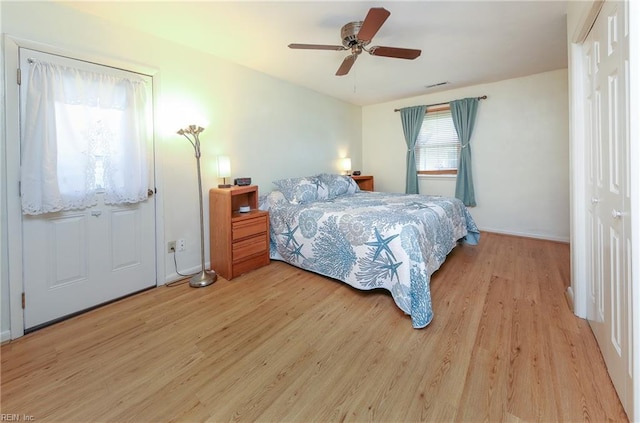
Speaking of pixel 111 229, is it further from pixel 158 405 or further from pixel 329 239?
pixel 329 239

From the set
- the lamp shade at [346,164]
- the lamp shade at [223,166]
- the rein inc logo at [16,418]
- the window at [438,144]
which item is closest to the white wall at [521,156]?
the window at [438,144]

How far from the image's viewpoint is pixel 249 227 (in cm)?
288

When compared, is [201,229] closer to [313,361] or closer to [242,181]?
[242,181]

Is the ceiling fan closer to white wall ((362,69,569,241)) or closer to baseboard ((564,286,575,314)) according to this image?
baseboard ((564,286,575,314))

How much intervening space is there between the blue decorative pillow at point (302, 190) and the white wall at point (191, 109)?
42 centimetres

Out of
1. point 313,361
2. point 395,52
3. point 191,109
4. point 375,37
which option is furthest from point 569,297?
point 191,109

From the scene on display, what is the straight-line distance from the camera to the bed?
6.66ft

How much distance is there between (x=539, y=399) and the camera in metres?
1.27

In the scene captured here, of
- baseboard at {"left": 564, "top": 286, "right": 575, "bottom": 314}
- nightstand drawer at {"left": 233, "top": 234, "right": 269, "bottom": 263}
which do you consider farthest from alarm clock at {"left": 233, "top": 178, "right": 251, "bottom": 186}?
baseboard at {"left": 564, "top": 286, "right": 575, "bottom": 314}

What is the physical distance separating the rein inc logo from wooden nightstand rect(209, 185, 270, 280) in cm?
157

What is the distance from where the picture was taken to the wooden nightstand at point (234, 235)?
8.91 feet

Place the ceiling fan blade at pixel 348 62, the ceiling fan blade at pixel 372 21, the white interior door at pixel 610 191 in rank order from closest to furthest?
the white interior door at pixel 610 191
the ceiling fan blade at pixel 372 21
the ceiling fan blade at pixel 348 62

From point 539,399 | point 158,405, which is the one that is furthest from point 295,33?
point 539,399

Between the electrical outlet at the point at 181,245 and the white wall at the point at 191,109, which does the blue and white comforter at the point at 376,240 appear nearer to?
the white wall at the point at 191,109
